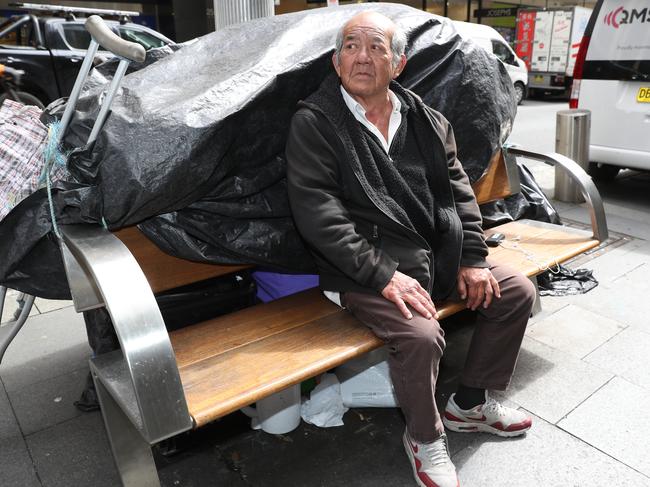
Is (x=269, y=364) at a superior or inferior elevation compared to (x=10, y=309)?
superior

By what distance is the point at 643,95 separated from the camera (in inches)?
211

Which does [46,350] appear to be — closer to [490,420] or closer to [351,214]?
[351,214]

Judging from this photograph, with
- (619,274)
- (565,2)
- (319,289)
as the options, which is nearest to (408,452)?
(319,289)

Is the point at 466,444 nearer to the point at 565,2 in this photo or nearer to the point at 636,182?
the point at 636,182

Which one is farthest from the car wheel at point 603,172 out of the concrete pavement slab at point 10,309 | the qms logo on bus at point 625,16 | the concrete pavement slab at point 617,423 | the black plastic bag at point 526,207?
the concrete pavement slab at point 10,309

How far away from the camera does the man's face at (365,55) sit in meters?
2.27

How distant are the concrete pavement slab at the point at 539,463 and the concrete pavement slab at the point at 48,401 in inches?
Answer: 71.9

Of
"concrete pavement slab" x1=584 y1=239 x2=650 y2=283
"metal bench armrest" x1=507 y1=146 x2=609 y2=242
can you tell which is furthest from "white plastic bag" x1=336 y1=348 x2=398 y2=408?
"concrete pavement slab" x1=584 y1=239 x2=650 y2=283

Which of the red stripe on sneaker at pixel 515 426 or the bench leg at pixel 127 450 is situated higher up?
the bench leg at pixel 127 450


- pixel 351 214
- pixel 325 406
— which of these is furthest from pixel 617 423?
pixel 351 214

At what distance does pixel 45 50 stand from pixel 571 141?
292 inches

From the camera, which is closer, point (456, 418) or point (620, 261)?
point (456, 418)

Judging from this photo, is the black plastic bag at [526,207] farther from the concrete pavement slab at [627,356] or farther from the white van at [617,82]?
the white van at [617,82]

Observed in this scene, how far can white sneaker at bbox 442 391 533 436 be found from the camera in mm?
2457
